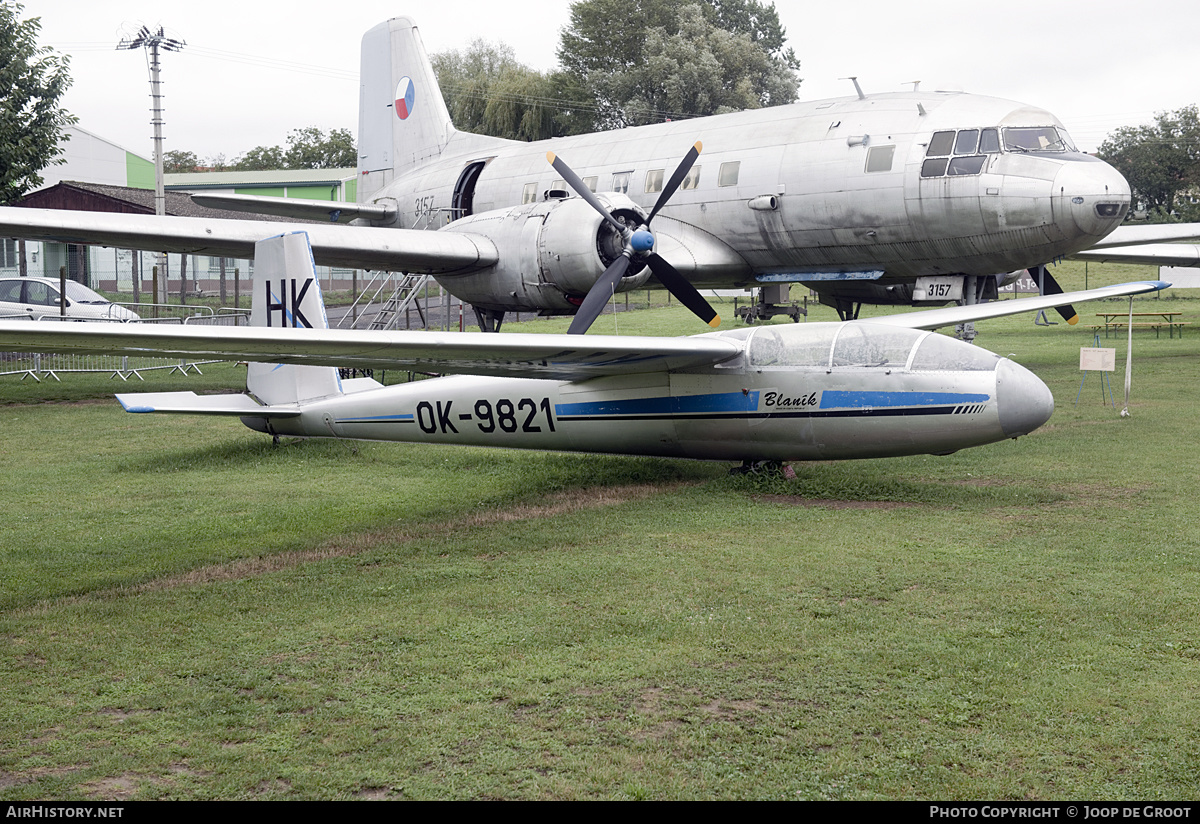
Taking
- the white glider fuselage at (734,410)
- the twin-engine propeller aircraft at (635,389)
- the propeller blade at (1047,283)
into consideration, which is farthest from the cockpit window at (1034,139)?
the white glider fuselage at (734,410)

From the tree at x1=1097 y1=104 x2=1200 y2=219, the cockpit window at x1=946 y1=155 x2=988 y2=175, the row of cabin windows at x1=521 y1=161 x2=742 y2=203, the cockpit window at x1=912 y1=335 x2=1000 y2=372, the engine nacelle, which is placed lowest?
the cockpit window at x1=912 y1=335 x2=1000 y2=372

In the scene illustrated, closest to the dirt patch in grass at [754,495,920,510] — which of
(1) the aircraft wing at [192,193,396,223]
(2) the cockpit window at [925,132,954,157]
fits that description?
(2) the cockpit window at [925,132,954,157]

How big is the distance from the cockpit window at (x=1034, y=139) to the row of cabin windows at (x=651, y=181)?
470cm

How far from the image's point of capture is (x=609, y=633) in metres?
6.84

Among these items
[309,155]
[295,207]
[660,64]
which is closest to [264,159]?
[309,155]

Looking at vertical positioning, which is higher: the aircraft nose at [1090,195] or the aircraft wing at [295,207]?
the aircraft wing at [295,207]

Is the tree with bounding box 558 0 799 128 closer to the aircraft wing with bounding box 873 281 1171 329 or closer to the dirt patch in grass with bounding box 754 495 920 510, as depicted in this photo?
the aircraft wing with bounding box 873 281 1171 329

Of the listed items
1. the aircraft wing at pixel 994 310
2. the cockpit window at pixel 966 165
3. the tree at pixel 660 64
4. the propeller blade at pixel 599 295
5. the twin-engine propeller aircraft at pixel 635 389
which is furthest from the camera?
the tree at pixel 660 64

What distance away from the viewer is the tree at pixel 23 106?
29453 millimetres

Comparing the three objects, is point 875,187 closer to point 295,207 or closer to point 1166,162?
point 295,207

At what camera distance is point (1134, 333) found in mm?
31812

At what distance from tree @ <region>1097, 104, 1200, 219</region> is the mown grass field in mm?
67229

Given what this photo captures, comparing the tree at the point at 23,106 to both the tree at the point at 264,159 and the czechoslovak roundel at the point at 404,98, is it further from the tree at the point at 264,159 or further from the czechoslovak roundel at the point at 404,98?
the tree at the point at 264,159

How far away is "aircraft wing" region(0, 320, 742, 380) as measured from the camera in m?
7.20
